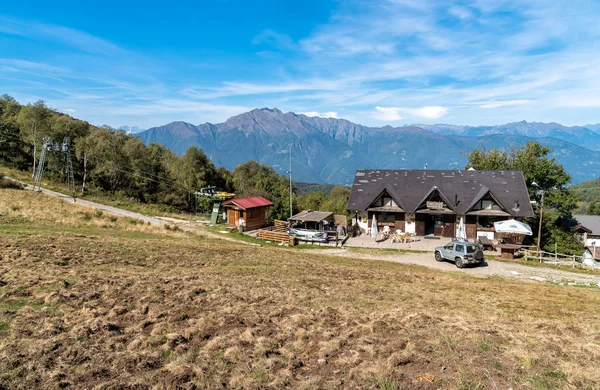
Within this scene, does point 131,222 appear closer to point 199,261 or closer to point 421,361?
point 199,261

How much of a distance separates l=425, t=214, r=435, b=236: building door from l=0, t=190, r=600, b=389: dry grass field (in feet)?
76.6

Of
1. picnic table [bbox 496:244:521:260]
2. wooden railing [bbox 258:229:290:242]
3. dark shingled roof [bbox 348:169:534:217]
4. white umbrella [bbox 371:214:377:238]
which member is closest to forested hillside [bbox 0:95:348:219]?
dark shingled roof [bbox 348:169:534:217]

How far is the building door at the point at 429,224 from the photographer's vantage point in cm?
3991

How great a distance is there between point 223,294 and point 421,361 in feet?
22.9

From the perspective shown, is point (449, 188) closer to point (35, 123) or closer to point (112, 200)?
point (112, 200)

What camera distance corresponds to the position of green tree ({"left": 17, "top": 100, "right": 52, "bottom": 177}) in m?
59.4

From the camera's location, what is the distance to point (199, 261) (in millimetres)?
18406

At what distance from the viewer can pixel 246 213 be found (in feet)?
129

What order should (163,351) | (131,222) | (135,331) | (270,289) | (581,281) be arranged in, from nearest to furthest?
(163,351), (135,331), (270,289), (581,281), (131,222)

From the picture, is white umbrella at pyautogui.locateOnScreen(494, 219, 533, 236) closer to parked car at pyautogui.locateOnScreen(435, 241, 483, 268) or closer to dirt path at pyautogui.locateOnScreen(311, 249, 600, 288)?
dirt path at pyautogui.locateOnScreen(311, 249, 600, 288)

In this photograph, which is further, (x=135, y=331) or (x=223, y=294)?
(x=223, y=294)

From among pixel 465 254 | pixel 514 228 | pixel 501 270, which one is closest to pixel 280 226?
pixel 465 254

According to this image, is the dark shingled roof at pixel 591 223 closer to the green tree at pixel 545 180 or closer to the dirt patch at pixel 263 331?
the green tree at pixel 545 180

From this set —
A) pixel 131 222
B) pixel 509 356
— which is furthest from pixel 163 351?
pixel 131 222
